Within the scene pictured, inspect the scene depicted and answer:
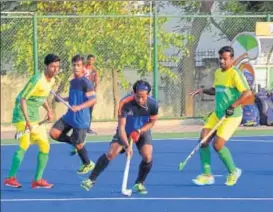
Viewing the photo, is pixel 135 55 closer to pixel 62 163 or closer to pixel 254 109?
pixel 254 109

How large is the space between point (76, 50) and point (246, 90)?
8.44m

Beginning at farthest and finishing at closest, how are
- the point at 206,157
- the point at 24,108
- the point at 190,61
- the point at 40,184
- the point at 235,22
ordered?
1. the point at 235,22
2. the point at 190,61
3. the point at 206,157
4. the point at 40,184
5. the point at 24,108

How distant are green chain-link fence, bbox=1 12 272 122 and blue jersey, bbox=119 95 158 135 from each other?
24.1 feet

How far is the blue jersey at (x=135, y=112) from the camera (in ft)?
27.8

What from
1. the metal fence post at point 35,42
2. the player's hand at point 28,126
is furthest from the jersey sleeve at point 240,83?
the metal fence post at point 35,42

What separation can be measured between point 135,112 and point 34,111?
1.16 m

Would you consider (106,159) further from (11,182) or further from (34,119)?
(11,182)

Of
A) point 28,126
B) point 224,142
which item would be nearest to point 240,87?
point 224,142

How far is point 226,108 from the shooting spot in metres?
9.36

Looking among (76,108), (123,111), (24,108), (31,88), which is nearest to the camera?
(123,111)

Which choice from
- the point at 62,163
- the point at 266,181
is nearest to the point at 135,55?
the point at 62,163

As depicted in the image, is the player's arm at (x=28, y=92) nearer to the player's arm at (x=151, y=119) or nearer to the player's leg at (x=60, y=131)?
the player's arm at (x=151, y=119)

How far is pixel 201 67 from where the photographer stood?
18547mm

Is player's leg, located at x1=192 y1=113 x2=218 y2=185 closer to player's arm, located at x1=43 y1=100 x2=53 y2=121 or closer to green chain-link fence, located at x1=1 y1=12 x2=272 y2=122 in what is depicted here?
player's arm, located at x1=43 y1=100 x2=53 y2=121
